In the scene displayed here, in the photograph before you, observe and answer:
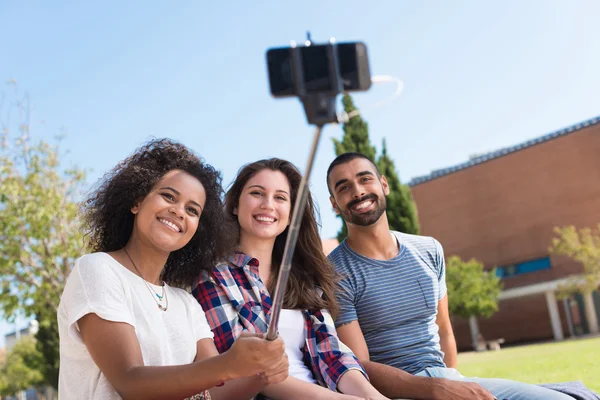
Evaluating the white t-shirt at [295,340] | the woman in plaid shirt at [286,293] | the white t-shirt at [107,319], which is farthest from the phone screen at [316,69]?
the white t-shirt at [295,340]

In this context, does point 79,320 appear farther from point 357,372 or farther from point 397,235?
point 397,235

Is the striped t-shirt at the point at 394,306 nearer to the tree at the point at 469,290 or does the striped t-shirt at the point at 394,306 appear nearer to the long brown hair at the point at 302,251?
the long brown hair at the point at 302,251

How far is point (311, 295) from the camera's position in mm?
3334

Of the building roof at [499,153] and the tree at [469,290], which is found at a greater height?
the building roof at [499,153]

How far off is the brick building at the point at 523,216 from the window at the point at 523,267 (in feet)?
0.19

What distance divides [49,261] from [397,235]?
488 inches

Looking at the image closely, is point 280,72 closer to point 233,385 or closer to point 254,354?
point 254,354

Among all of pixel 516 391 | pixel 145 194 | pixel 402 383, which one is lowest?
pixel 516 391

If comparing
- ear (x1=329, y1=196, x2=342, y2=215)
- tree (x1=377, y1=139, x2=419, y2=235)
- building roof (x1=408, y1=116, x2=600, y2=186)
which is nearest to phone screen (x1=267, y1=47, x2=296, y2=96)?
ear (x1=329, y1=196, x2=342, y2=215)

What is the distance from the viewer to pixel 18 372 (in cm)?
4169

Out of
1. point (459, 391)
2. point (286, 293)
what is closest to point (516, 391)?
point (459, 391)

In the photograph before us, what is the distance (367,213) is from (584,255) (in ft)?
104

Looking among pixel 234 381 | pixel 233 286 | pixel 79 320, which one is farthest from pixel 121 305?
pixel 233 286

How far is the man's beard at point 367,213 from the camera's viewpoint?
12.5 ft
